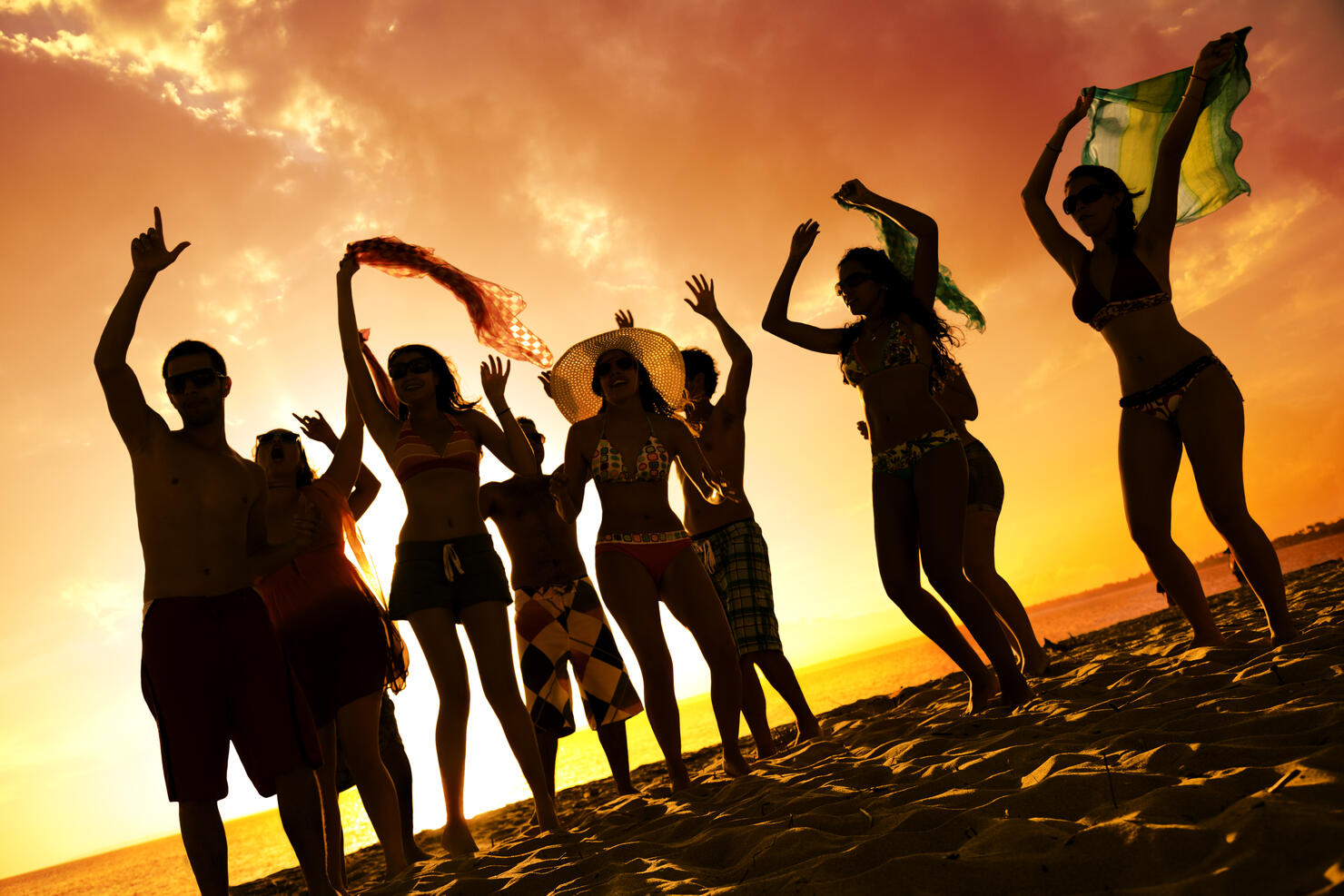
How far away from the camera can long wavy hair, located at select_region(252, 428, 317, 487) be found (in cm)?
493

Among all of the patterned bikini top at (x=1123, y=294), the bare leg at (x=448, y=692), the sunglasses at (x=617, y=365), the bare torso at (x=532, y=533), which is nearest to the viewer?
the bare leg at (x=448, y=692)

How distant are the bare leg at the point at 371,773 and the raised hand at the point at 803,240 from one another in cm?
356

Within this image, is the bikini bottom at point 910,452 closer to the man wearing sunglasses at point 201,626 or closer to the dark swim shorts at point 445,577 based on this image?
the dark swim shorts at point 445,577

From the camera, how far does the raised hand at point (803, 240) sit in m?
5.30

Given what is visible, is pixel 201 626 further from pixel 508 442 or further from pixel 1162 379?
pixel 1162 379

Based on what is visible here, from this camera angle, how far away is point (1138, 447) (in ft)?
14.3

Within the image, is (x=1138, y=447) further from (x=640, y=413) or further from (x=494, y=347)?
(x=494, y=347)

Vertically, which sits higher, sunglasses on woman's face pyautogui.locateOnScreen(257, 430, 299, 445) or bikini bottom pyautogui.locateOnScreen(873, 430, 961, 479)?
sunglasses on woman's face pyautogui.locateOnScreen(257, 430, 299, 445)

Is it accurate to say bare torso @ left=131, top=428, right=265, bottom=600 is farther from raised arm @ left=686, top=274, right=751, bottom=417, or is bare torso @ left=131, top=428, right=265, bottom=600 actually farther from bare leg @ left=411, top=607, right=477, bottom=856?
raised arm @ left=686, top=274, right=751, bottom=417

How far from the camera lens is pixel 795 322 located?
5.21m

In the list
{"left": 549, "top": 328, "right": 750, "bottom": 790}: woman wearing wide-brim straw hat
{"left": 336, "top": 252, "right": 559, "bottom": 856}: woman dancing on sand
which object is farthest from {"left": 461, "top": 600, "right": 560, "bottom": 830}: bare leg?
{"left": 549, "top": 328, "right": 750, "bottom": 790}: woman wearing wide-brim straw hat

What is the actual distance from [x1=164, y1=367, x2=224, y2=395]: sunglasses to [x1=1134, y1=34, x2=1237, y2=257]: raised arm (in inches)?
184

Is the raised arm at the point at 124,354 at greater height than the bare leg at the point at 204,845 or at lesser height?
greater

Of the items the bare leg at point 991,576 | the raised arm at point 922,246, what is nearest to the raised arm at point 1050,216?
the raised arm at point 922,246
